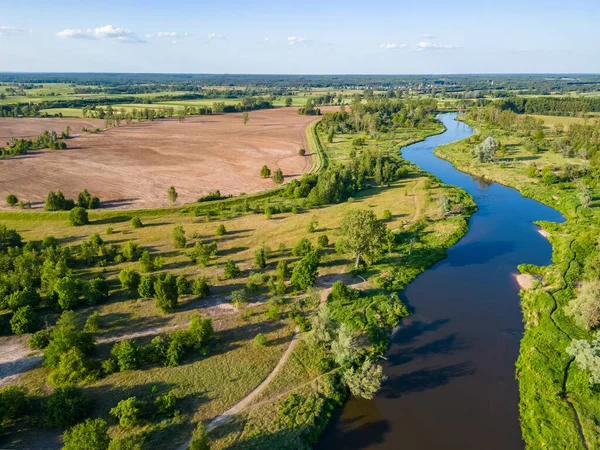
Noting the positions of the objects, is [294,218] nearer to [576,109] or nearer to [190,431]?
[190,431]

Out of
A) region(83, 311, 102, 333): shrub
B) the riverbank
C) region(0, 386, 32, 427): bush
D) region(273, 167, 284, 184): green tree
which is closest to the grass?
region(83, 311, 102, 333): shrub

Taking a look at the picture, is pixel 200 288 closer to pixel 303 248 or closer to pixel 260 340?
pixel 260 340

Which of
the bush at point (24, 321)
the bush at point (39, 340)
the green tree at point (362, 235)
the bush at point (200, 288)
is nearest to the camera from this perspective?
the bush at point (39, 340)

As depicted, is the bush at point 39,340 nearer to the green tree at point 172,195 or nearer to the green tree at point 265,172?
the green tree at point 172,195

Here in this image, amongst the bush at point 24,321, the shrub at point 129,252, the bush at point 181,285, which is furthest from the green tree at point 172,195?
the bush at point 24,321

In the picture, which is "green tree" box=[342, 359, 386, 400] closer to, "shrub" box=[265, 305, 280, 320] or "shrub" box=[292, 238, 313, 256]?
"shrub" box=[265, 305, 280, 320]
